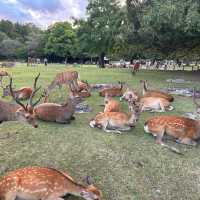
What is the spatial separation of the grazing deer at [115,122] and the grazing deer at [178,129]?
56 centimetres

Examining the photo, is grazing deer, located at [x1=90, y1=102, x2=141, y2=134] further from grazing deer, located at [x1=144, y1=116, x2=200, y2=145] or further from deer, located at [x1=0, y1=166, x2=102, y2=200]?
deer, located at [x1=0, y1=166, x2=102, y2=200]

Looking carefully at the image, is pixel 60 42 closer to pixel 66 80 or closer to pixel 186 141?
pixel 66 80

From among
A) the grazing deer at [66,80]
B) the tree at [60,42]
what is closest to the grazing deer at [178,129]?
the grazing deer at [66,80]

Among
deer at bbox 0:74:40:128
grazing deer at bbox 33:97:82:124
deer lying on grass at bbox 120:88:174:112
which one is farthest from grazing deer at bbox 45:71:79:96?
deer at bbox 0:74:40:128

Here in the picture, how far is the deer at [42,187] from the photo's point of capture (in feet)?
18.7

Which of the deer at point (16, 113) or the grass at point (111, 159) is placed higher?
the deer at point (16, 113)

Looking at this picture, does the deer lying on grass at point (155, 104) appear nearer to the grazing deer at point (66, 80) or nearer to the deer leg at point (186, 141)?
the deer leg at point (186, 141)

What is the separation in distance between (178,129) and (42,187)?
151 inches

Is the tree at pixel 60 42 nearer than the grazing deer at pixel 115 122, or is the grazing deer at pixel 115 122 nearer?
the grazing deer at pixel 115 122

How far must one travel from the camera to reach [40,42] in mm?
79000

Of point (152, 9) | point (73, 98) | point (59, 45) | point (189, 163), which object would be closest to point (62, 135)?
point (73, 98)

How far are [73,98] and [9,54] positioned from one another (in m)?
70.8

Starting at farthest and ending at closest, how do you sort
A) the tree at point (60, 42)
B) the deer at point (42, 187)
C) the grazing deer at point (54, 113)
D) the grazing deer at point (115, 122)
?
the tree at point (60, 42), the grazing deer at point (54, 113), the grazing deer at point (115, 122), the deer at point (42, 187)

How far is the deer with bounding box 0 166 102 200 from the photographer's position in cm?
571
